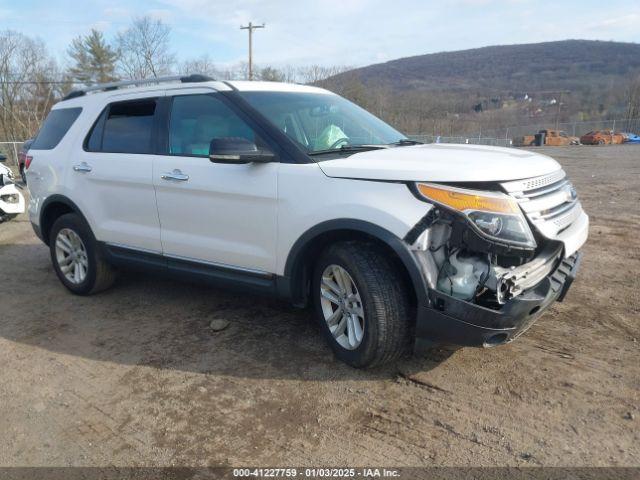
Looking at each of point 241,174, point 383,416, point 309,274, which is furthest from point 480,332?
point 241,174

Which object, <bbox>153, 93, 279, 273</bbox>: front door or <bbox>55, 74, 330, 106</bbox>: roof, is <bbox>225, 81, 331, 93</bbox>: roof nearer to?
<bbox>55, 74, 330, 106</bbox>: roof

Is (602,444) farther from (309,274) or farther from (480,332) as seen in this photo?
(309,274)

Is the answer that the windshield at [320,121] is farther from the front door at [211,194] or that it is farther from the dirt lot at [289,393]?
the dirt lot at [289,393]

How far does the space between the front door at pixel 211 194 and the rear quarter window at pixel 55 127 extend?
5.02 ft

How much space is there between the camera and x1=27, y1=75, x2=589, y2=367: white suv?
9.16ft

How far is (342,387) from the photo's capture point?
3.15 metres

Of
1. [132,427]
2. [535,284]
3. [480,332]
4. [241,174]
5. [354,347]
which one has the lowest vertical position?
[132,427]

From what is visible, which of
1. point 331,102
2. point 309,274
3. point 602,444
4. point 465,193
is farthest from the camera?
point 331,102

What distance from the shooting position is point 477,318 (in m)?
2.74

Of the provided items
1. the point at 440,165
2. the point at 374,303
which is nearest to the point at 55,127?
the point at 374,303

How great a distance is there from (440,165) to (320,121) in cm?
131

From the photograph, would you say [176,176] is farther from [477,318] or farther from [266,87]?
[477,318]

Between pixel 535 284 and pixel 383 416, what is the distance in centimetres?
117

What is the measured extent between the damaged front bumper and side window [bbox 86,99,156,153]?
105 inches
